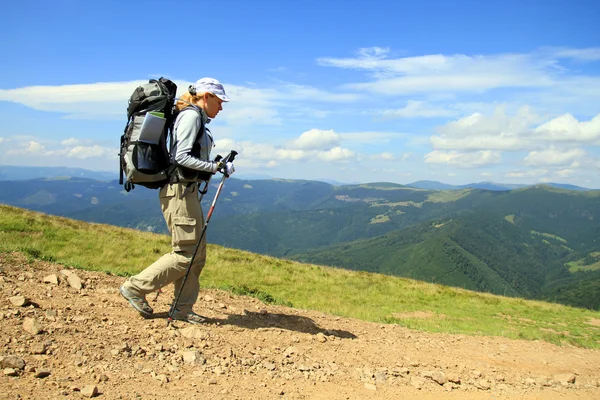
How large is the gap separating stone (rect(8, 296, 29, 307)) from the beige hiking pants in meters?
1.33

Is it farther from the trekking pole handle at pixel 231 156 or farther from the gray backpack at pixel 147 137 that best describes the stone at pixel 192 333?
the trekking pole handle at pixel 231 156

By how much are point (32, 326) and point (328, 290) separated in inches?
500

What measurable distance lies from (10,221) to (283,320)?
1222 centimetres

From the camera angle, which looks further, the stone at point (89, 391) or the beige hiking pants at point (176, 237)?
the beige hiking pants at point (176, 237)

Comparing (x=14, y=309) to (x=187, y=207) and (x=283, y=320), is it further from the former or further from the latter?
(x=283, y=320)

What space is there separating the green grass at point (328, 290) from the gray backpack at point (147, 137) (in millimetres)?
5315

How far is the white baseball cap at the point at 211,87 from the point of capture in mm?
6297

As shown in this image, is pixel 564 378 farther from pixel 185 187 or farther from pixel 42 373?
pixel 42 373

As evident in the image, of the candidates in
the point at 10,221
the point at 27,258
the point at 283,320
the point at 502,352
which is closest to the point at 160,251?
the point at 10,221

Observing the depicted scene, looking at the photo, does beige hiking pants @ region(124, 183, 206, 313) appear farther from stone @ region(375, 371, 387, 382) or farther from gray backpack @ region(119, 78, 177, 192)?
stone @ region(375, 371, 387, 382)

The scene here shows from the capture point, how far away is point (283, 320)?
825 centimetres

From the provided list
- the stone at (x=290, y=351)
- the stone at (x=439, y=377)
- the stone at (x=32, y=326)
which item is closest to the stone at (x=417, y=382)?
the stone at (x=439, y=377)

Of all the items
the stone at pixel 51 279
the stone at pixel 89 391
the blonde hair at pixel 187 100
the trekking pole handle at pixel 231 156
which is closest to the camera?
the stone at pixel 89 391

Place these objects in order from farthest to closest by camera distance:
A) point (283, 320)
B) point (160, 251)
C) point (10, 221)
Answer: point (160, 251) < point (10, 221) < point (283, 320)
